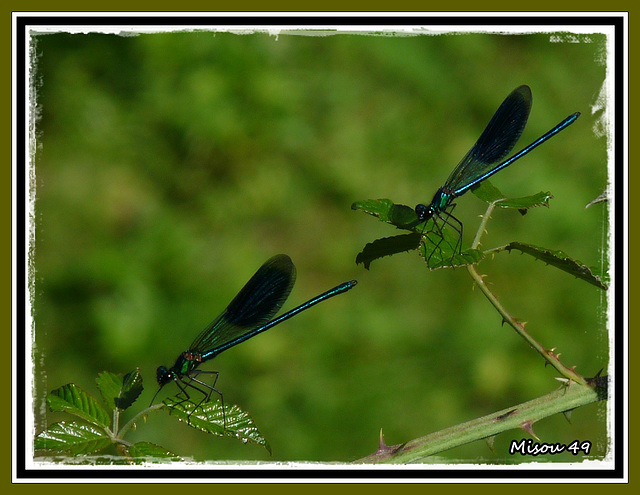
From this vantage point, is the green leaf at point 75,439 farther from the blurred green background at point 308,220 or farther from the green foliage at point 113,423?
the blurred green background at point 308,220

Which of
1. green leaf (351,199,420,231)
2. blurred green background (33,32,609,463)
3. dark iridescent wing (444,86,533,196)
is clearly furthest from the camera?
blurred green background (33,32,609,463)

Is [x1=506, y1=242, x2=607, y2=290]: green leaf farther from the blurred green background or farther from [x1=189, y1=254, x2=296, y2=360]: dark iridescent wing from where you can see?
the blurred green background

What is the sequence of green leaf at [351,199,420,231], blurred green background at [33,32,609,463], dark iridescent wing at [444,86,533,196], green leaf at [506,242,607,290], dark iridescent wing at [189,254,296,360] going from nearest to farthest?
green leaf at [506,242,607,290]
green leaf at [351,199,420,231]
dark iridescent wing at [189,254,296,360]
dark iridescent wing at [444,86,533,196]
blurred green background at [33,32,609,463]

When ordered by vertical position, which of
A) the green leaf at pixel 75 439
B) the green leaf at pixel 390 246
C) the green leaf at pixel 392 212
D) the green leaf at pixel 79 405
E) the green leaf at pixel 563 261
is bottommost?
the green leaf at pixel 75 439

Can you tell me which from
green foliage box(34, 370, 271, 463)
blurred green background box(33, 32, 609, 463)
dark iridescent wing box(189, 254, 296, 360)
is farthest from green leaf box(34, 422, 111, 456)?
blurred green background box(33, 32, 609, 463)

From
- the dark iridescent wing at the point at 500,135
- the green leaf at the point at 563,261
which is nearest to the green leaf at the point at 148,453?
the green leaf at the point at 563,261
